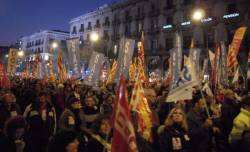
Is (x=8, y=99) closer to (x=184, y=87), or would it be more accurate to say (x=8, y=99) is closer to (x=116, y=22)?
(x=184, y=87)

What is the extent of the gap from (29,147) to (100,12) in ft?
178

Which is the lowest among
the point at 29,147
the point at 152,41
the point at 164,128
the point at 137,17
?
the point at 29,147

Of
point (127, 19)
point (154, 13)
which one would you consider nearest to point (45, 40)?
point (127, 19)

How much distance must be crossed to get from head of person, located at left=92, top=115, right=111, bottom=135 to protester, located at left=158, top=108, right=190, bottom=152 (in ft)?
2.43

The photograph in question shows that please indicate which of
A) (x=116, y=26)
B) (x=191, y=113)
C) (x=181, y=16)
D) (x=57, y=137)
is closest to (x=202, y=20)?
(x=181, y=16)

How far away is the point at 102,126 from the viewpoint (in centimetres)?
506

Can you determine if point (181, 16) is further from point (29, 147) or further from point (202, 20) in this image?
point (29, 147)

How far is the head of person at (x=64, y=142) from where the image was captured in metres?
3.75

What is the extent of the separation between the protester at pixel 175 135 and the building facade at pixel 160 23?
2742 cm

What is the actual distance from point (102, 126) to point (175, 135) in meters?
1.00

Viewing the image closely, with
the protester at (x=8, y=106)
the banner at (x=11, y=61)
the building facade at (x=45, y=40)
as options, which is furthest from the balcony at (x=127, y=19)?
the protester at (x=8, y=106)

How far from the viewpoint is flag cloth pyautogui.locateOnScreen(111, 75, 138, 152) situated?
3445mm

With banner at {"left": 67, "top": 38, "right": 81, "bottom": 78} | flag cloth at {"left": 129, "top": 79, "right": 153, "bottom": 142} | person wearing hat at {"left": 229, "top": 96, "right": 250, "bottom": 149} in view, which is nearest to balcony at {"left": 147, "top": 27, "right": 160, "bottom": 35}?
banner at {"left": 67, "top": 38, "right": 81, "bottom": 78}

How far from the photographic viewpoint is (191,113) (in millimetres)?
6422
